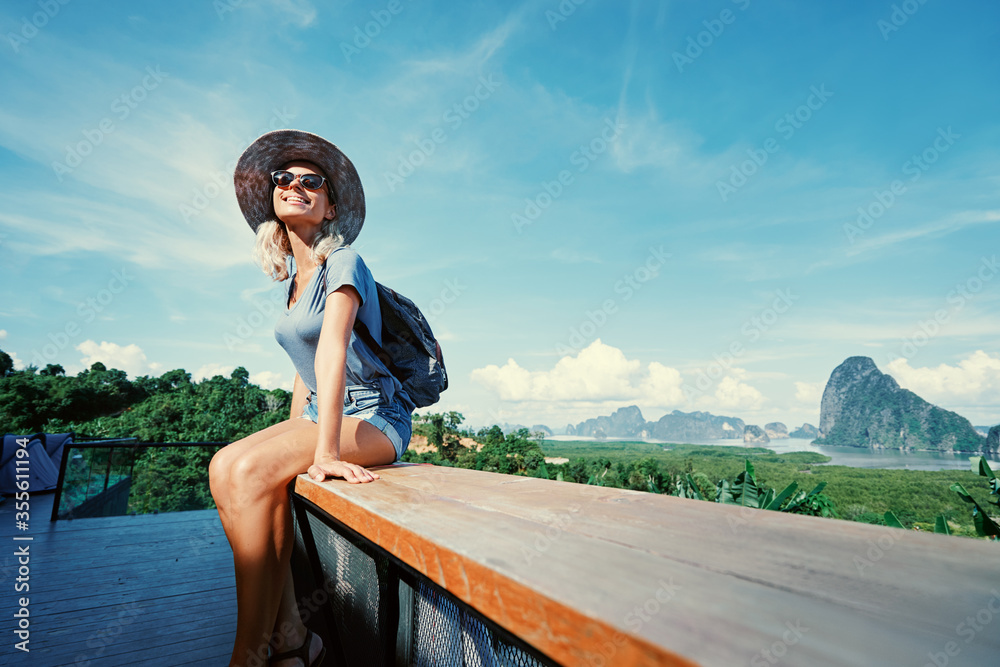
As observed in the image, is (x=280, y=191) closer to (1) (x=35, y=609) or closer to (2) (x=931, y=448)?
(1) (x=35, y=609)

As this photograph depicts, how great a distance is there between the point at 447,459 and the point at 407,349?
8496mm

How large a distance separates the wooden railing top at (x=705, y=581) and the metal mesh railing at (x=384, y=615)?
0.10 metres

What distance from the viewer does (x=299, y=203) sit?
1.88 metres

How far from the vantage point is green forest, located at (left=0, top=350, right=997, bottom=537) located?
380 centimetres

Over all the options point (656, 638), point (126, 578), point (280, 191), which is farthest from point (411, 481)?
point (126, 578)

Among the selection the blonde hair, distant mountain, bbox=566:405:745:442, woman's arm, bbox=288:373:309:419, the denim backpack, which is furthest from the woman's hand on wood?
distant mountain, bbox=566:405:745:442

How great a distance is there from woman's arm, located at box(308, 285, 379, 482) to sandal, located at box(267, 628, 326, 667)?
2.02 ft

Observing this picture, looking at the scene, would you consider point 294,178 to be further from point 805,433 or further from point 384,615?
point 805,433

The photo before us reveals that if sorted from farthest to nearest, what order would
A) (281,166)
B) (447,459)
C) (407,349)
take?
(447,459) < (281,166) < (407,349)

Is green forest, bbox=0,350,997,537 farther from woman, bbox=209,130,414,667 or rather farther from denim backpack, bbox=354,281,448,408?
woman, bbox=209,130,414,667

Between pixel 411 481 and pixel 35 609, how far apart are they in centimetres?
276

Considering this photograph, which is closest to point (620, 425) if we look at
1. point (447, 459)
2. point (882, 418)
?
point (882, 418)

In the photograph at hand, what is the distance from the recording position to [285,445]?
1291 millimetres

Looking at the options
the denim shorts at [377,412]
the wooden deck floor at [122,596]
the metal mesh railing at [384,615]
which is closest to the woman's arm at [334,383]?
the metal mesh railing at [384,615]
